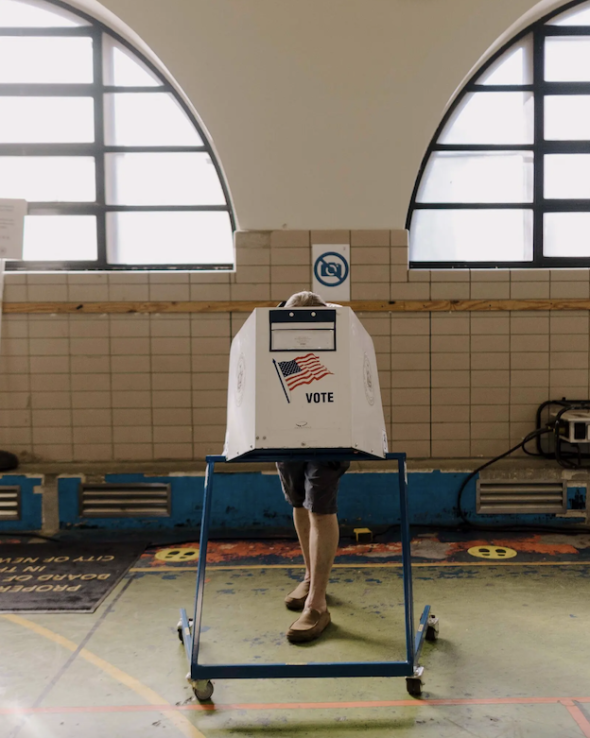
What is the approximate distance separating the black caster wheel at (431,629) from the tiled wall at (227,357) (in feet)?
5.84

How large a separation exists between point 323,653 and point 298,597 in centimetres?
46

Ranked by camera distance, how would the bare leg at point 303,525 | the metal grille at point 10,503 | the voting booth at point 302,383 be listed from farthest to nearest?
the metal grille at point 10,503 < the bare leg at point 303,525 < the voting booth at point 302,383

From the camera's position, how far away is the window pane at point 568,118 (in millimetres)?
4297

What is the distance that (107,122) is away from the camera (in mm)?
4246

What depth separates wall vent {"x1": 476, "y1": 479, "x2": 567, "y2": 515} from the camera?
13.4ft

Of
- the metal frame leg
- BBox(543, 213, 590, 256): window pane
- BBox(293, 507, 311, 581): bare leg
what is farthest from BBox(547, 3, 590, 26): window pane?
the metal frame leg

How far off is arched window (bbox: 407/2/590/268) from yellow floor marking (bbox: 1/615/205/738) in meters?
3.24

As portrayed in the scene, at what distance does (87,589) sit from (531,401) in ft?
10.4

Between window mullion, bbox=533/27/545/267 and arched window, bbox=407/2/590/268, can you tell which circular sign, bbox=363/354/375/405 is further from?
window mullion, bbox=533/27/545/267

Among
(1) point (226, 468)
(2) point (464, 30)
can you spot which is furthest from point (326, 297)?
(2) point (464, 30)

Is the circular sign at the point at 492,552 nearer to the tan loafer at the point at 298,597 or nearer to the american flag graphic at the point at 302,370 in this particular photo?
the tan loafer at the point at 298,597

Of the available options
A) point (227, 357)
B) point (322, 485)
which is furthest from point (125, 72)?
point (322, 485)

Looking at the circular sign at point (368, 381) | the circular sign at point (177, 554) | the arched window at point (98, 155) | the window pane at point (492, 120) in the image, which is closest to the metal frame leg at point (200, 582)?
the circular sign at point (368, 381)

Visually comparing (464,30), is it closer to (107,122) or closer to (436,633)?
(107,122)
